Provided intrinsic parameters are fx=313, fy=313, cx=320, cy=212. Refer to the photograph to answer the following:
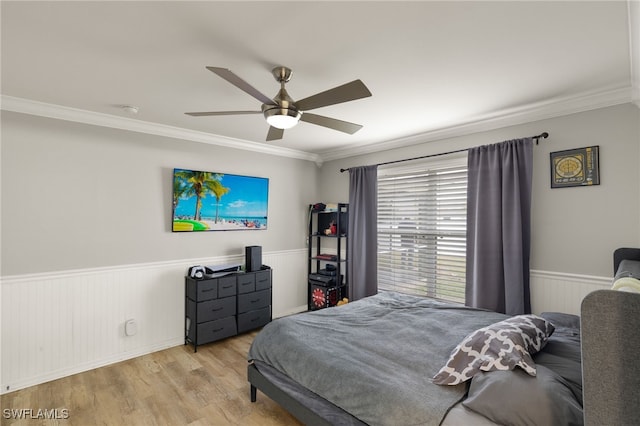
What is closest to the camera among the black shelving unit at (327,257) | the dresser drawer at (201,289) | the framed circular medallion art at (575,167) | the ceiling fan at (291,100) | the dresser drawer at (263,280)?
the ceiling fan at (291,100)

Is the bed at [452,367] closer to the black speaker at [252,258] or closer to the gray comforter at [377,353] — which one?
the gray comforter at [377,353]

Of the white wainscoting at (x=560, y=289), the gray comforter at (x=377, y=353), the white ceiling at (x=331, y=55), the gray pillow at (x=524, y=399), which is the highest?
the white ceiling at (x=331, y=55)

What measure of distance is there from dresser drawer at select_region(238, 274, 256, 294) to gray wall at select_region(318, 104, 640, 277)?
308cm

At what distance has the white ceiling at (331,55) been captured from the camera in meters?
1.62

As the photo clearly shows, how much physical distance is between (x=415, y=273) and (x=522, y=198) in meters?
1.52

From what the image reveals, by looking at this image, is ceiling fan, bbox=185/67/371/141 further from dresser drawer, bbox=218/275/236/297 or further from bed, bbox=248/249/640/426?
dresser drawer, bbox=218/275/236/297

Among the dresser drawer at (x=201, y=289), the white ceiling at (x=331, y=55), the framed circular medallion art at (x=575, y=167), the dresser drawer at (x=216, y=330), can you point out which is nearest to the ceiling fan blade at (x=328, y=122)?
the white ceiling at (x=331, y=55)

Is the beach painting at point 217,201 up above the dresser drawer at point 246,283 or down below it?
above

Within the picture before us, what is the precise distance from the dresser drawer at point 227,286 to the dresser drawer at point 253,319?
1.13ft

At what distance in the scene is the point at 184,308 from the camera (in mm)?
3783

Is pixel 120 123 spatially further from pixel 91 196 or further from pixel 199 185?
pixel 199 185

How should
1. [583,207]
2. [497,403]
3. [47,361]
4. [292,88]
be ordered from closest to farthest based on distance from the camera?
[497,403]
[292,88]
[583,207]
[47,361]

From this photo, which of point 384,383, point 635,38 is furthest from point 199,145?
point 635,38

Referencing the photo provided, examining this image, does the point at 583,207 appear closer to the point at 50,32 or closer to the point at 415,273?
the point at 415,273
